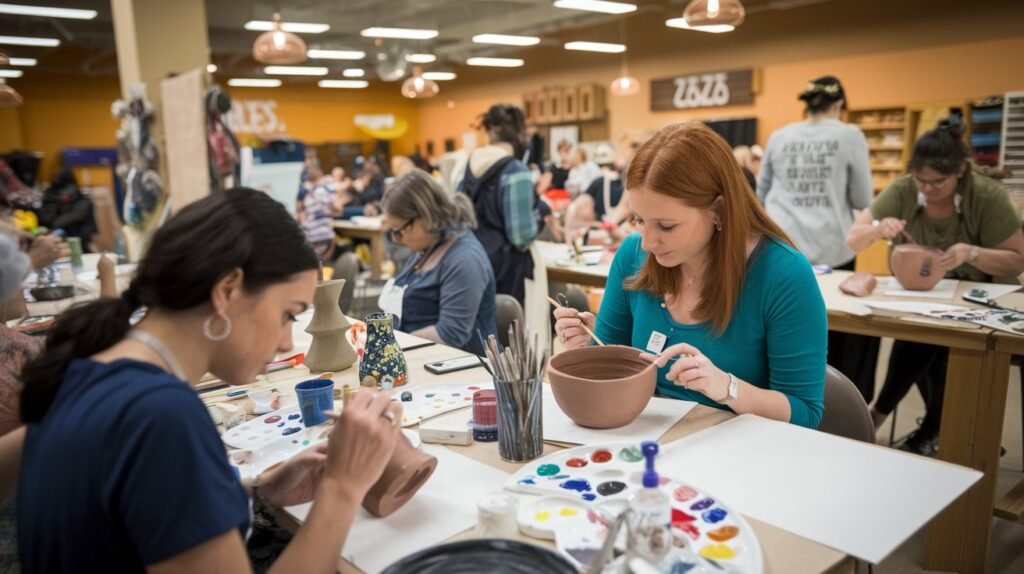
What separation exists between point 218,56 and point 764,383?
50.1ft

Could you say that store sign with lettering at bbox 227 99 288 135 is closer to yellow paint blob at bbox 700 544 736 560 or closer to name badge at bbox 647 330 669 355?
name badge at bbox 647 330 669 355

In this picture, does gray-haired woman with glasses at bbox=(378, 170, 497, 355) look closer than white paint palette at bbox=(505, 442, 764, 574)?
No

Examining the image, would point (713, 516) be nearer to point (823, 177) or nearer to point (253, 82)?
point (823, 177)

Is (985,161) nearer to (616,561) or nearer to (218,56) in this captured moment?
(616,561)

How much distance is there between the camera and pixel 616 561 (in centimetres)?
99

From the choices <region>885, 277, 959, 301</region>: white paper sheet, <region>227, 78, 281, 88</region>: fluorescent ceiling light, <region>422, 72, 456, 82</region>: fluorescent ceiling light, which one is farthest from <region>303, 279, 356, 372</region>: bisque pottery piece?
<region>227, 78, 281, 88</region>: fluorescent ceiling light

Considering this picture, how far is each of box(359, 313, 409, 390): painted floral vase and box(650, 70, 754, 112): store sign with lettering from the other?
9.45m

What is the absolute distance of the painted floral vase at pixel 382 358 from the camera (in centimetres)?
186

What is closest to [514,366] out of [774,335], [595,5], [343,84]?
[774,335]

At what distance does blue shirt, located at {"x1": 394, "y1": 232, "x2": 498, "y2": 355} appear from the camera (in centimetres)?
271

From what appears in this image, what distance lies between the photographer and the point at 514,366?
1.36m

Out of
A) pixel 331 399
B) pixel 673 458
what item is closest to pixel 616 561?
pixel 673 458

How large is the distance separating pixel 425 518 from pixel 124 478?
18.9 inches

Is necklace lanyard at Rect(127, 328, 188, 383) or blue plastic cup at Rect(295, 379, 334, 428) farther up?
necklace lanyard at Rect(127, 328, 188, 383)
